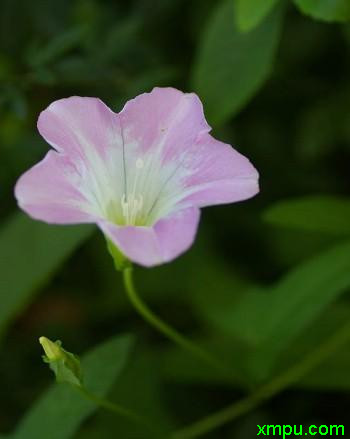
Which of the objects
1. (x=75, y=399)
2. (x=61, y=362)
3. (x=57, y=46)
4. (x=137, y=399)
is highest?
(x=57, y=46)

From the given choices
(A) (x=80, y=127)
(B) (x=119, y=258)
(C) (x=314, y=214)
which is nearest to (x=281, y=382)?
(C) (x=314, y=214)

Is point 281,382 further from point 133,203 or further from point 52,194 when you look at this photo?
point 52,194

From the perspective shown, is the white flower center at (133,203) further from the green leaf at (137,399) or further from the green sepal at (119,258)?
the green leaf at (137,399)

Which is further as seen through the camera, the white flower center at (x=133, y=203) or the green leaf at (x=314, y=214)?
the green leaf at (x=314, y=214)

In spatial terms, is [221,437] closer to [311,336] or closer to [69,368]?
[311,336]

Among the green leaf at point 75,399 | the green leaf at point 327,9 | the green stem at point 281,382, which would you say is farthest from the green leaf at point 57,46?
the green stem at point 281,382

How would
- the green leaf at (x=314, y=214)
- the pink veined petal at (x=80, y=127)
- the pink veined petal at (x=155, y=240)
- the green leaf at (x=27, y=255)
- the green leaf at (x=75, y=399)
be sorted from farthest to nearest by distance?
the green leaf at (x=27, y=255) → the green leaf at (x=314, y=214) → the green leaf at (x=75, y=399) → the pink veined petal at (x=80, y=127) → the pink veined petal at (x=155, y=240)
